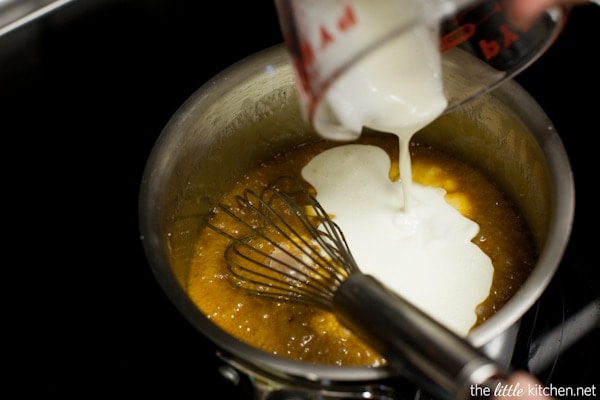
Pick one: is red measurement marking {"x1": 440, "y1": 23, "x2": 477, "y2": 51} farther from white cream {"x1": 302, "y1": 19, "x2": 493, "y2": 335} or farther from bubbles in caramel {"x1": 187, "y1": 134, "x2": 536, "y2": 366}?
bubbles in caramel {"x1": 187, "y1": 134, "x2": 536, "y2": 366}

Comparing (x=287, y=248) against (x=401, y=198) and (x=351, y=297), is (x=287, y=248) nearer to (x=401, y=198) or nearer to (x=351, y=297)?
(x=401, y=198)

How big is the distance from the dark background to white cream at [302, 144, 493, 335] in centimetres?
14

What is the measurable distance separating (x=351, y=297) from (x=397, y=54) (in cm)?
28

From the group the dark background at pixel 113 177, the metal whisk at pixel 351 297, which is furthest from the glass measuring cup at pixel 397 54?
the dark background at pixel 113 177

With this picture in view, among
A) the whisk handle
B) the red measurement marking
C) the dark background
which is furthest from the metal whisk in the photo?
the red measurement marking

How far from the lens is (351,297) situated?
0.75 m

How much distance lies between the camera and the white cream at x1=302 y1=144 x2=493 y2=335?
0.94 metres

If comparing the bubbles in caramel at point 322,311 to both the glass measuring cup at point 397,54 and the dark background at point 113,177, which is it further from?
the glass measuring cup at point 397,54

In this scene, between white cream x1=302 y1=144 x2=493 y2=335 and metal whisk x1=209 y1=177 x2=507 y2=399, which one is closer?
metal whisk x1=209 y1=177 x2=507 y2=399

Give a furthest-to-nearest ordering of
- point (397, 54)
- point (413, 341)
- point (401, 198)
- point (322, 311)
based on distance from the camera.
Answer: point (401, 198), point (322, 311), point (397, 54), point (413, 341)

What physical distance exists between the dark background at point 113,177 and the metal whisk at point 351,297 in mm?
147

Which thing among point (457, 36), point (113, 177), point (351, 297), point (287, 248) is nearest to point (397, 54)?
point (457, 36)

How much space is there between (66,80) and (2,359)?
44 centimetres

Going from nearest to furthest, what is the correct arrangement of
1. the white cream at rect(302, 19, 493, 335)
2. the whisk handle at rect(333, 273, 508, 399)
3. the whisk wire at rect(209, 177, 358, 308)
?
the whisk handle at rect(333, 273, 508, 399)
the white cream at rect(302, 19, 493, 335)
the whisk wire at rect(209, 177, 358, 308)
